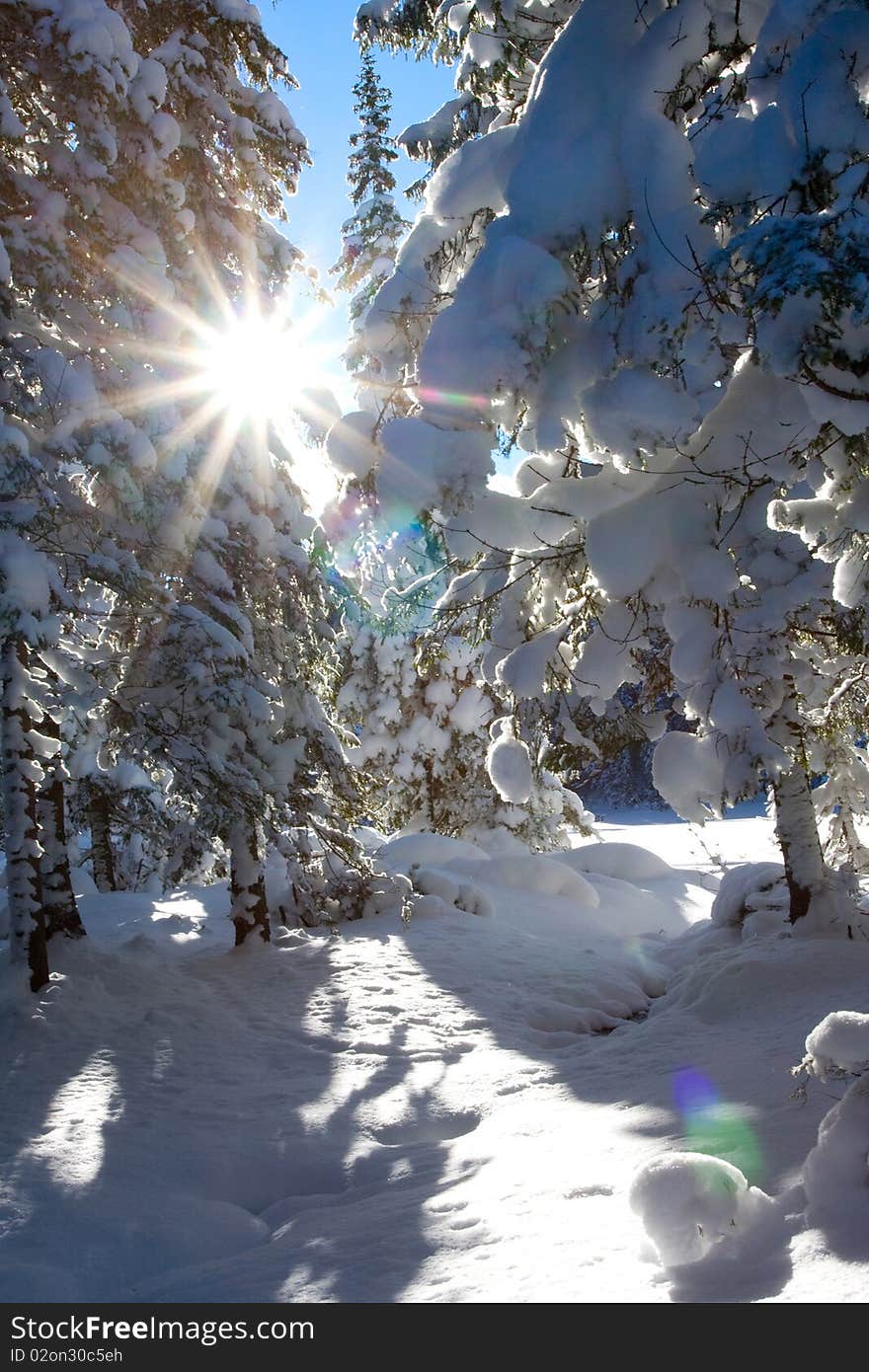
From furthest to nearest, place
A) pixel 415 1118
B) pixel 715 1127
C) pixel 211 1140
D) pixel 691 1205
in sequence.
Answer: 1. pixel 415 1118
2. pixel 211 1140
3. pixel 715 1127
4. pixel 691 1205

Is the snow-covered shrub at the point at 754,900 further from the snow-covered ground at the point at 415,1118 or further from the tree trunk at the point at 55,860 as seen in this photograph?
the tree trunk at the point at 55,860

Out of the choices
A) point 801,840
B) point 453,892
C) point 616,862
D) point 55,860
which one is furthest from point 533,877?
point 55,860

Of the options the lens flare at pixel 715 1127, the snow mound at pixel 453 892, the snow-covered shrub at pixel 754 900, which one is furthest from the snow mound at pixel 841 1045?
the snow mound at pixel 453 892

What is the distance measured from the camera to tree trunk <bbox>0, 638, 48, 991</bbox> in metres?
7.04

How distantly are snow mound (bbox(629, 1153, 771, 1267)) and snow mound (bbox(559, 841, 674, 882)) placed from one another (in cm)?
1601

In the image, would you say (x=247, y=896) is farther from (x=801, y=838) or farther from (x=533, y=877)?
(x=801, y=838)

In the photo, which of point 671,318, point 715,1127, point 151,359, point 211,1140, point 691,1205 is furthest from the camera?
point 151,359

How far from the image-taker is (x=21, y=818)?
7.54 meters

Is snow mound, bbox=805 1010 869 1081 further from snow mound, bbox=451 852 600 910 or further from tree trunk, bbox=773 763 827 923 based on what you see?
snow mound, bbox=451 852 600 910

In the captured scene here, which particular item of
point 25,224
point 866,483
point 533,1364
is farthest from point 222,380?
point 533,1364

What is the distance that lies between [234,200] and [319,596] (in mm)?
4527

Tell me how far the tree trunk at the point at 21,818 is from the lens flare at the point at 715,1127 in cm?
570

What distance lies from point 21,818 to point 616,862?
14.2 m

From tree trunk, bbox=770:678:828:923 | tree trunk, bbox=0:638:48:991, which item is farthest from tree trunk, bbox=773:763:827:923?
tree trunk, bbox=0:638:48:991
